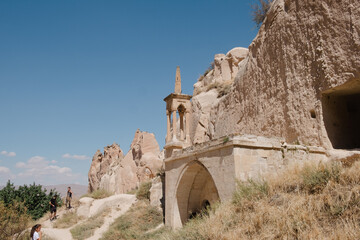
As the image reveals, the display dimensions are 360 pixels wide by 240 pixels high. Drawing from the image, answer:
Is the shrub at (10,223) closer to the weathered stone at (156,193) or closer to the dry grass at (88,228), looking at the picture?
the dry grass at (88,228)

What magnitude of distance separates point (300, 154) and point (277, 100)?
312 cm

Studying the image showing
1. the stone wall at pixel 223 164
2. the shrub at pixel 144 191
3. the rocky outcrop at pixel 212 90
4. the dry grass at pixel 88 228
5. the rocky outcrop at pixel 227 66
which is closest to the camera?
the stone wall at pixel 223 164

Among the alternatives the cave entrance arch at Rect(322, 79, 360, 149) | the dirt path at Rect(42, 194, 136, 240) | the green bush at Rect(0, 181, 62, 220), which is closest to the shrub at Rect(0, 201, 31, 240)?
the dirt path at Rect(42, 194, 136, 240)

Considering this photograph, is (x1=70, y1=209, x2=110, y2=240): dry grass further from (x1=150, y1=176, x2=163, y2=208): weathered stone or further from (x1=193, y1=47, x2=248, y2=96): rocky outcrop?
(x1=193, y1=47, x2=248, y2=96): rocky outcrop

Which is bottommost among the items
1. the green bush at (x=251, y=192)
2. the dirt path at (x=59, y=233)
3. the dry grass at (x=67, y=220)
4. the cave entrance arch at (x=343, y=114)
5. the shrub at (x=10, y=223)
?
the dirt path at (x=59, y=233)

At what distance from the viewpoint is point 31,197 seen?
2219 centimetres

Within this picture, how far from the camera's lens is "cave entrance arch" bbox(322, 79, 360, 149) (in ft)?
33.6

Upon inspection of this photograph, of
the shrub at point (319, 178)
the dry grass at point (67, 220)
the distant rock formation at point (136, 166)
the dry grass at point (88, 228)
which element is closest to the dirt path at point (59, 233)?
the dry grass at point (88, 228)

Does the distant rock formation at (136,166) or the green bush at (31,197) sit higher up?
the distant rock formation at (136,166)

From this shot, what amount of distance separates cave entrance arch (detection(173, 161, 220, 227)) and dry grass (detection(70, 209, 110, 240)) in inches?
218

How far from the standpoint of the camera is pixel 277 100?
12.2 m

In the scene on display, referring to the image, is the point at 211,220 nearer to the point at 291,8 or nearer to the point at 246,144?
the point at 246,144

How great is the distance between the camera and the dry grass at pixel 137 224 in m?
13.1

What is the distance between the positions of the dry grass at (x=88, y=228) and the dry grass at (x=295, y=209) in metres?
9.14
